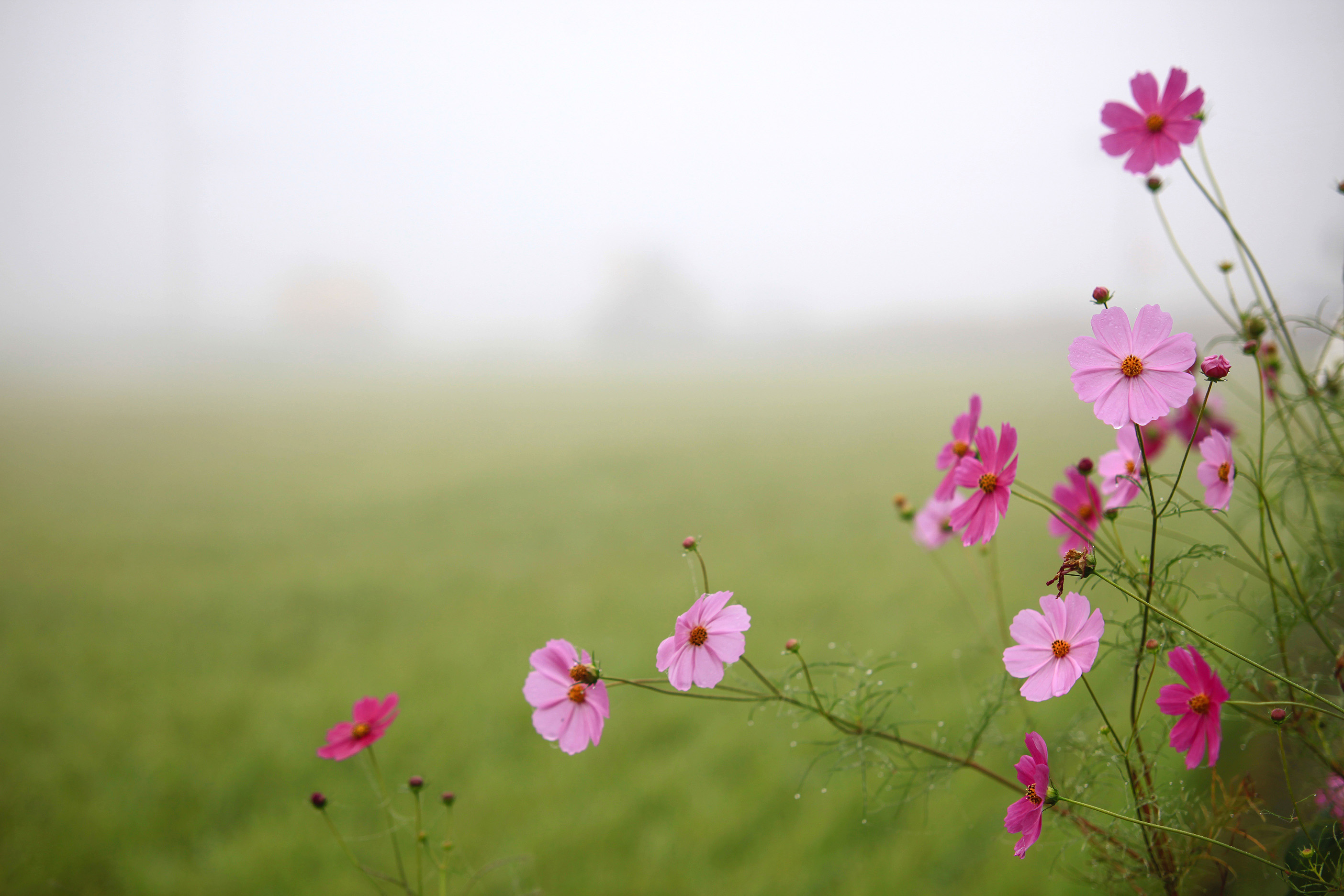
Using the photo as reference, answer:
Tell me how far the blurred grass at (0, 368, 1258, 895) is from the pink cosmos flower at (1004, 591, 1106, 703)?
15cm

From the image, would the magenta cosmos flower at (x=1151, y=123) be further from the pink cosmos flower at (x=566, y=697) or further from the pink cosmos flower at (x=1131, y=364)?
the pink cosmos flower at (x=566, y=697)

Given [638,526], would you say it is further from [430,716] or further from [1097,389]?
[1097,389]

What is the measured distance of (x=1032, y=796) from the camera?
29 cm

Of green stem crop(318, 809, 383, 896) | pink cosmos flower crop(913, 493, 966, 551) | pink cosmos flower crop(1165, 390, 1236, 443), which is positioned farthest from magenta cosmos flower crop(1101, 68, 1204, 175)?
green stem crop(318, 809, 383, 896)

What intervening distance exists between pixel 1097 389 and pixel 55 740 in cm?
202

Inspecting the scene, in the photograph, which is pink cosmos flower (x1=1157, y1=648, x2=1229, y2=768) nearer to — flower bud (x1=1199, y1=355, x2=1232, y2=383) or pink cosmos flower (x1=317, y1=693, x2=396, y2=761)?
flower bud (x1=1199, y1=355, x2=1232, y2=383)

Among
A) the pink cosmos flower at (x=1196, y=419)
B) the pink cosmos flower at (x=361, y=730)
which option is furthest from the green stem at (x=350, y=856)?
the pink cosmos flower at (x=1196, y=419)

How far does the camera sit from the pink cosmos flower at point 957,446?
0.38 metres

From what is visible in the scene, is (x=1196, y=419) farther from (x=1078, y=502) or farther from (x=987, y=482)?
(x=987, y=482)

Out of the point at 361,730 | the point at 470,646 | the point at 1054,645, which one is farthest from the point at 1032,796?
the point at 470,646

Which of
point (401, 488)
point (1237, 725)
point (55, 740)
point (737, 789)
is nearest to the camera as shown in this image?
point (1237, 725)

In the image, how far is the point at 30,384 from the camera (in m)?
6.02

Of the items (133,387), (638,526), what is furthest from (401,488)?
(133,387)

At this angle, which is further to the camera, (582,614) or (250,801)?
(582,614)
